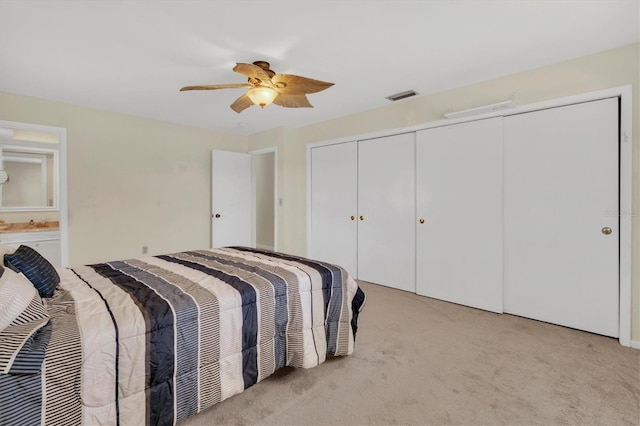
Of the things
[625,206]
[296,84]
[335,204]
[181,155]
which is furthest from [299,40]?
[181,155]

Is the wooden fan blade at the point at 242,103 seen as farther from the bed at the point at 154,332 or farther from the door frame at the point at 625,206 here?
the door frame at the point at 625,206

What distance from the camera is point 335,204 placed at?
14.8 feet

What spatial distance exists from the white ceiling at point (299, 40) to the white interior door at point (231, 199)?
6.08 ft

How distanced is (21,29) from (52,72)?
2.64ft

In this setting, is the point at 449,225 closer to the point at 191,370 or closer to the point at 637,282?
the point at 637,282

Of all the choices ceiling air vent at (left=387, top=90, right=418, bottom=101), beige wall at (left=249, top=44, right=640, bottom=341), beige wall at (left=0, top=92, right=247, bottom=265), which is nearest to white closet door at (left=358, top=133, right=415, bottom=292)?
beige wall at (left=249, top=44, right=640, bottom=341)

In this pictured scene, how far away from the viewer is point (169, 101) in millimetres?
3672

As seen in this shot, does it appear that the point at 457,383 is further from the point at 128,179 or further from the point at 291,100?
the point at 128,179

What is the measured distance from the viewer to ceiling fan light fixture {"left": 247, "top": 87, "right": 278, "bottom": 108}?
2.51m

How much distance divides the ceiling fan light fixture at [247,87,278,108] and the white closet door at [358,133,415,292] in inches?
71.3

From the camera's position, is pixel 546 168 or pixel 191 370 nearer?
pixel 191 370

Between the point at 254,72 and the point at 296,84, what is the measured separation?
344mm

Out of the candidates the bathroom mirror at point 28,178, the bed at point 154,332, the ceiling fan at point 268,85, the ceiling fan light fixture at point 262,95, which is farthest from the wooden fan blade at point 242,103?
the bathroom mirror at point 28,178

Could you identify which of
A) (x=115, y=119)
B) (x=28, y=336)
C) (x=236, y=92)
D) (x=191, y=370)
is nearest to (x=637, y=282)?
(x=191, y=370)
